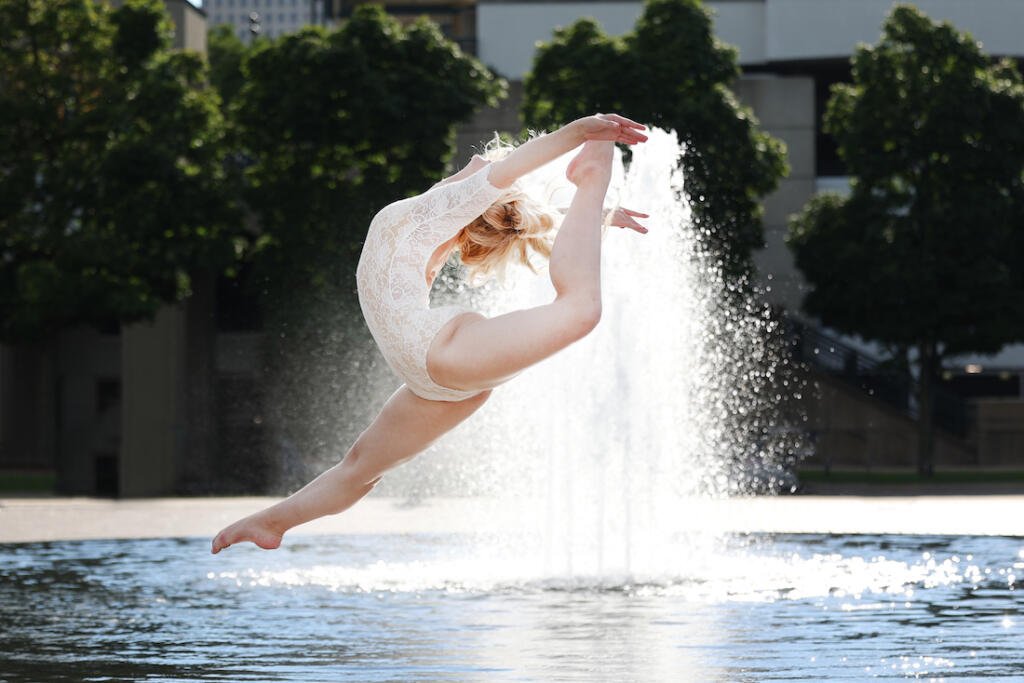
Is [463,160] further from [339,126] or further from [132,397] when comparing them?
[132,397]

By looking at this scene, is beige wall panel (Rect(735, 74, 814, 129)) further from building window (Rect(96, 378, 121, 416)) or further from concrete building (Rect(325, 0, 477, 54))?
concrete building (Rect(325, 0, 477, 54))

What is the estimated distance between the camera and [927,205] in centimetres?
3803

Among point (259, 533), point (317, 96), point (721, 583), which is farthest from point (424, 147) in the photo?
point (259, 533)

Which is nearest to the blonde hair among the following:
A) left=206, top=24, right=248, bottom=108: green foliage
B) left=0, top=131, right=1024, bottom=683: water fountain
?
left=0, top=131, right=1024, bottom=683: water fountain

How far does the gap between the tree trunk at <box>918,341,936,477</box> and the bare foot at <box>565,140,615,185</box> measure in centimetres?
3123

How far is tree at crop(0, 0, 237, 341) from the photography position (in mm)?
32531

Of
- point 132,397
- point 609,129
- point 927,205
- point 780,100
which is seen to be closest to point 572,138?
point 609,129

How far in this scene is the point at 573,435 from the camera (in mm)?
17531

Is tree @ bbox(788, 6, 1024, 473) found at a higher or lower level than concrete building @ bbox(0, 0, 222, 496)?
higher

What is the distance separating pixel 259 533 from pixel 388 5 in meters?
60.5

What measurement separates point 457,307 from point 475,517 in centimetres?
1621

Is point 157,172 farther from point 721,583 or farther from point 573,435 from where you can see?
point 721,583

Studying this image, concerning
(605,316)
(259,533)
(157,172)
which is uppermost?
(157,172)

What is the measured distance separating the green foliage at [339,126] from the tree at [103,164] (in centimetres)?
150
